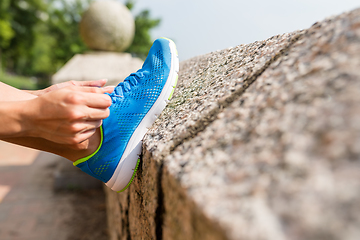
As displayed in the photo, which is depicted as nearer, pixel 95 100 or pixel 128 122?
pixel 95 100

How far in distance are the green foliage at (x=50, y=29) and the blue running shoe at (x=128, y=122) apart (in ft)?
37.4

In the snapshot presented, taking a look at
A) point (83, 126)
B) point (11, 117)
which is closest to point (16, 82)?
point (11, 117)

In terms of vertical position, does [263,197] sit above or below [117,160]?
above

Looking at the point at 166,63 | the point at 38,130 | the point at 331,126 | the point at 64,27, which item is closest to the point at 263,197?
the point at 331,126

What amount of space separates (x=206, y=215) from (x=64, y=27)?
1576 cm

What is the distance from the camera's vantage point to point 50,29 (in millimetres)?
13734

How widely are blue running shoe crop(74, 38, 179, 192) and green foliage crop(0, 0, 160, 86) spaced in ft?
37.4

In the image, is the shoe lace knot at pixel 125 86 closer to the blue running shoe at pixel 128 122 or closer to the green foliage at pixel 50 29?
the blue running shoe at pixel 128 122

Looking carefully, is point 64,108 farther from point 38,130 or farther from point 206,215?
point 206,215

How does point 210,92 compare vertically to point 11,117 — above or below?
above

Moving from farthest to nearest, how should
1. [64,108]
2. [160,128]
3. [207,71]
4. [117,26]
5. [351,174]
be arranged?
[117,26]
[207,71]
[160,128]
[64,108]
[351,174]

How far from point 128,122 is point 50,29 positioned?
15666 millimetres

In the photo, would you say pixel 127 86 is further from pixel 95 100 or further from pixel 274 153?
pixel 274 153

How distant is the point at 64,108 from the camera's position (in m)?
0.82
